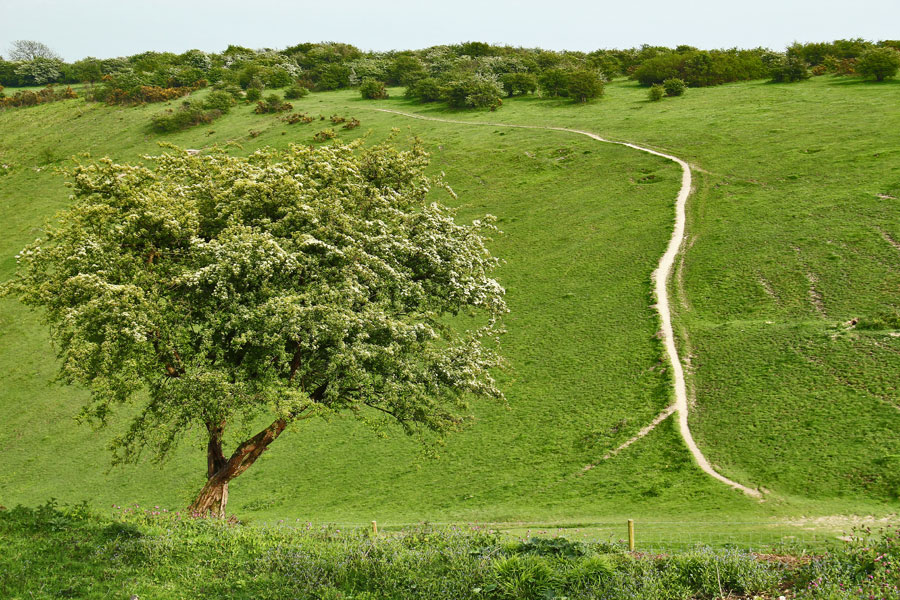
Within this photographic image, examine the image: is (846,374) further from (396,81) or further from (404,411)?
(396,81)

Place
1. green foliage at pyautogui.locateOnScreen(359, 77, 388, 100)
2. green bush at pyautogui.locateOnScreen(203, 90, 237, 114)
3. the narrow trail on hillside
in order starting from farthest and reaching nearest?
green foliage at pyautogui.locateOnScreen(359, 77, 388, 100) → green bush at pyautogui.locateOnScreen(203, 90, 237, 114) → the narrow trail on hillside

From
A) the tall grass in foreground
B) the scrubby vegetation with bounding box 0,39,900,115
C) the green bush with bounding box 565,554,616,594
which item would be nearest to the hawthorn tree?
the tall grass in foreground

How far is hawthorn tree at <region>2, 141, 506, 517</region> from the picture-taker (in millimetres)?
18469

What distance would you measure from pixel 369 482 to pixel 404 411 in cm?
948

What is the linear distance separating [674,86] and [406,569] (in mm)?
85248

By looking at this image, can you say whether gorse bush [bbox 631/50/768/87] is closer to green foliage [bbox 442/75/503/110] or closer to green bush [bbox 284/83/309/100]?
green foliage [bbox 442/75/503/110]

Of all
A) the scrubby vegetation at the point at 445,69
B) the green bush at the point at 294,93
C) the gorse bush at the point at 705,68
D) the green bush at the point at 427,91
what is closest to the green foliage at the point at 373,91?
the scrubby vegetation at the point at 445,69

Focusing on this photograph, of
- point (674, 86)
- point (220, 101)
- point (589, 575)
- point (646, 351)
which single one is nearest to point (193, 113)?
point (220, 101)

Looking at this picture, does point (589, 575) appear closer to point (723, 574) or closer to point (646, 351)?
point (723, 574)

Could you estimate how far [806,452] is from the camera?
23922mm

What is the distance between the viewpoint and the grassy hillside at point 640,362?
2472 centimetres

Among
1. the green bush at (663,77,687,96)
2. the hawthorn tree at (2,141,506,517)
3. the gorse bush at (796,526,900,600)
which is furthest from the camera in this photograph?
the green bush at (663,77,687,96)

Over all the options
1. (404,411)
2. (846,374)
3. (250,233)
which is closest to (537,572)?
(404,411)

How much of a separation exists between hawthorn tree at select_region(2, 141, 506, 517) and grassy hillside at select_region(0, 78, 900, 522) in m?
6.55
